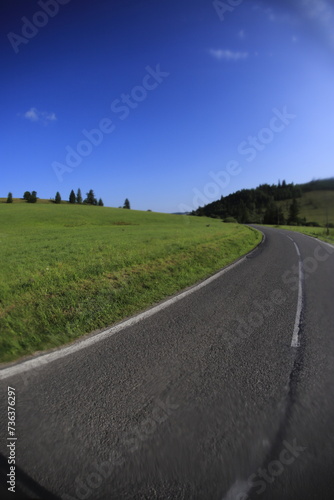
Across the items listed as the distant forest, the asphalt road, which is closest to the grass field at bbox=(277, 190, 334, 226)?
the distant forest

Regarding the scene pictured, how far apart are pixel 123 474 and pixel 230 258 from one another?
39.8ft

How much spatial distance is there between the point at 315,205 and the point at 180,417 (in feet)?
517

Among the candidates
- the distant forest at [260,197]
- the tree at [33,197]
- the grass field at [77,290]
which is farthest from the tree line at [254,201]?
the grass field at [77,290]

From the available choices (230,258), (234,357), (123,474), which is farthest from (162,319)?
(230,258)

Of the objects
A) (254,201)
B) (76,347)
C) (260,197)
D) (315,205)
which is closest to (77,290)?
(76,347)

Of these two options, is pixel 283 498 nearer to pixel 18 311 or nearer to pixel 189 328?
pixel 189 328

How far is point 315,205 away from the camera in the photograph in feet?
442

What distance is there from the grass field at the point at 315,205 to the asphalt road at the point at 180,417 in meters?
124

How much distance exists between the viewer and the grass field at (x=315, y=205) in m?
116

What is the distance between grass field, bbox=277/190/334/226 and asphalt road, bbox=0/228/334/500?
12351cm

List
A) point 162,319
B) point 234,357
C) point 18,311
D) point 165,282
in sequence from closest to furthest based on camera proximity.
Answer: point 234,357 < point 162,319 < point 18,311 < point 165,282

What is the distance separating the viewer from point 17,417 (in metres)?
2.64

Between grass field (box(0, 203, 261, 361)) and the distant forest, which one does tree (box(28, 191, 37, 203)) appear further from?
grass field (box(0, 203, 261, 361))

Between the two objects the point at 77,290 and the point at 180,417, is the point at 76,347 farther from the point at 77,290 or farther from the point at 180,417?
the point at 77,290
